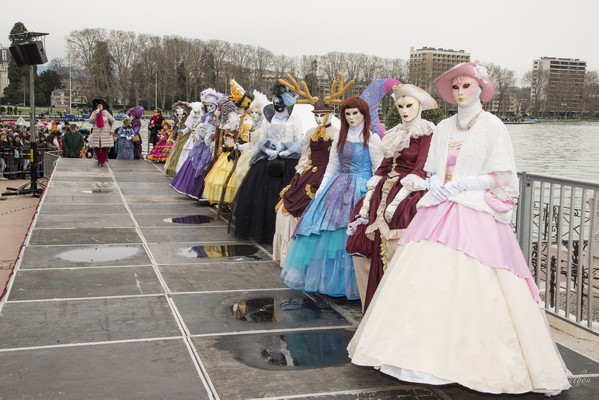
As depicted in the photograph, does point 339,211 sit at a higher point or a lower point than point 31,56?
lower

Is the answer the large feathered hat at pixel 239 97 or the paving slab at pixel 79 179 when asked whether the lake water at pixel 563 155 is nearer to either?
the paving slab at pixel 79 179

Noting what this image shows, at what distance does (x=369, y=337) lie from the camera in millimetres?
3930

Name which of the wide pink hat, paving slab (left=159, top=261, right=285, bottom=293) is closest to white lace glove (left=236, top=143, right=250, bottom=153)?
paving slab (left=159, top=261, right=285, bottom=293)

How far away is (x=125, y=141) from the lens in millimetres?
20391

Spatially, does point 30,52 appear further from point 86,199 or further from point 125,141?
point 125,141

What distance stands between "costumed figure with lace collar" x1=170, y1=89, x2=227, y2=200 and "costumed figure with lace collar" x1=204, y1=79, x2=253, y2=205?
56 cm

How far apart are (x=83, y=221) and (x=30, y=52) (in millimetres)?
6471

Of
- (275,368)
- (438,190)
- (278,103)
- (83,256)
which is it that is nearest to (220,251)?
(83,256)

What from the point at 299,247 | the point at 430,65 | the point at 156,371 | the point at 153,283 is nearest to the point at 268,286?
the point at 299,247

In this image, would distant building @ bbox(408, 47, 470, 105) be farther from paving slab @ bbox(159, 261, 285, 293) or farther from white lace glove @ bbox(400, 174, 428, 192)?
white lace glove @ bbox(400, 174, 428, 192)

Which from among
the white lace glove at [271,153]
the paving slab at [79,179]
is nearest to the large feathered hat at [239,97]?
the white lace glove at [271,153]

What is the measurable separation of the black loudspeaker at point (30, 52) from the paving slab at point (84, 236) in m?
6.79

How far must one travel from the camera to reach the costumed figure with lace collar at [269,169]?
26.5 ft

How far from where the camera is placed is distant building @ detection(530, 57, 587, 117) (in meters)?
66.8
